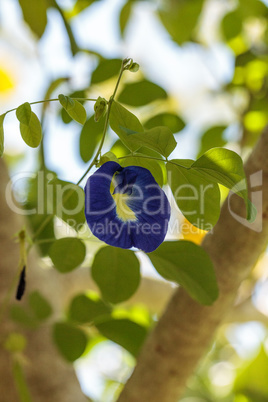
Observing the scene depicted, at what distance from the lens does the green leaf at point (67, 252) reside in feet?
1.78

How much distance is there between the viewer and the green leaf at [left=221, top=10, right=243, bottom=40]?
1.00 metres

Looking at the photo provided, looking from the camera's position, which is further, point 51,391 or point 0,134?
point 51,391

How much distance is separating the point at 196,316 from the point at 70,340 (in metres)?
0.20

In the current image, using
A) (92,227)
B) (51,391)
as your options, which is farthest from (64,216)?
(51,391)

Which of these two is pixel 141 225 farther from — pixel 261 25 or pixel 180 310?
pixel 261 25

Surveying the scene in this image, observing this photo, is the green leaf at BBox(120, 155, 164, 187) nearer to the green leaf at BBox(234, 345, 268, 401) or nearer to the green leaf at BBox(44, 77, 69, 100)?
the green leaf at BBox(44, 77, 69, 100)

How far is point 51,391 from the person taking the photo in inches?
31.5

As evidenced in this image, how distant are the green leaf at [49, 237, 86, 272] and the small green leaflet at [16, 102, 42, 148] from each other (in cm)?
14

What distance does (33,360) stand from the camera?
82cm

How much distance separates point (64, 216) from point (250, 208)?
19 centimetres

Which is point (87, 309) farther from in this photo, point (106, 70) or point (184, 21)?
point (184, 21)

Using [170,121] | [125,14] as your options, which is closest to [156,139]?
[170,121]

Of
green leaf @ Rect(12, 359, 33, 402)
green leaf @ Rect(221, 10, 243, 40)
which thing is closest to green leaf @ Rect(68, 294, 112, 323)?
green leaf @ Rect(12, 359, 33, 402)

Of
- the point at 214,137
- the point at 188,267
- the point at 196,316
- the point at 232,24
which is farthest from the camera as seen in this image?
the point at 232,24
